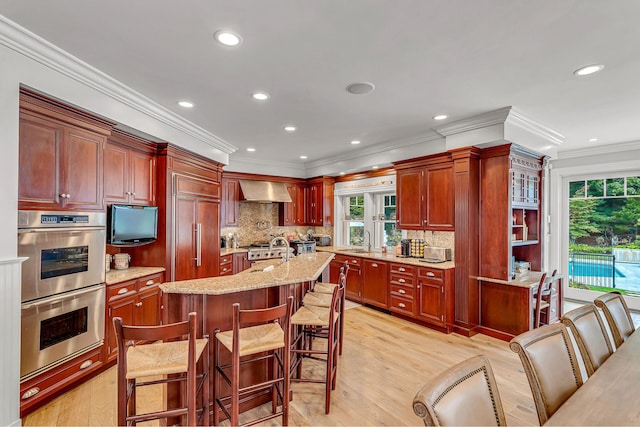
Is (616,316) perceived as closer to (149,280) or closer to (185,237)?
A: (149,280)

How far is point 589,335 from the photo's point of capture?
5.85ft

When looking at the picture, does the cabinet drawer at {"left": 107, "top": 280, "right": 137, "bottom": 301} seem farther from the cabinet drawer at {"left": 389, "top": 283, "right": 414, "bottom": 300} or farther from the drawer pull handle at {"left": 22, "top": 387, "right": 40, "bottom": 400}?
the cabinet drawer at {"left": 389, "top": 283, "right": 414, "bottom": 300}

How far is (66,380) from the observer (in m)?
2.53

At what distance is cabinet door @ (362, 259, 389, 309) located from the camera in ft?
15.8

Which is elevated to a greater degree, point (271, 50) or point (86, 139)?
point (271, 50)

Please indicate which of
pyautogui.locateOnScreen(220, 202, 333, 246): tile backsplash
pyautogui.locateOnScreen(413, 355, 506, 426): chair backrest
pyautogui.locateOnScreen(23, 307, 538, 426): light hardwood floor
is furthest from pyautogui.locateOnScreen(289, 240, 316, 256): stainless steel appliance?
pyautogui.locateOnScreen(413, 355, 506, 426): chair backrest

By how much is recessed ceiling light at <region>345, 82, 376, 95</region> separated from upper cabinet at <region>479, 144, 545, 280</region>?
6.49 ft

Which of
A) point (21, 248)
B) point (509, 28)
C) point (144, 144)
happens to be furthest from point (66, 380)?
point (509, 28)

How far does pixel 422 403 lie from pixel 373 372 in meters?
2.32

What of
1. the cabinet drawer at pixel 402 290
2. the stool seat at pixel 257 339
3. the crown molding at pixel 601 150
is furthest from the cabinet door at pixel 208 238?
the crown molding at pixel 601 150

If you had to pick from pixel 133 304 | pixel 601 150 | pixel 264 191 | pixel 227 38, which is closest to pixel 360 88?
pixel 227 38

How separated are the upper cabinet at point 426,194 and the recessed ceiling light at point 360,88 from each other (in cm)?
186

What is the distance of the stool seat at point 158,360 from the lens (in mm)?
1658

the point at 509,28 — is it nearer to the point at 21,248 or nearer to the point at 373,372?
the point at 373,372
